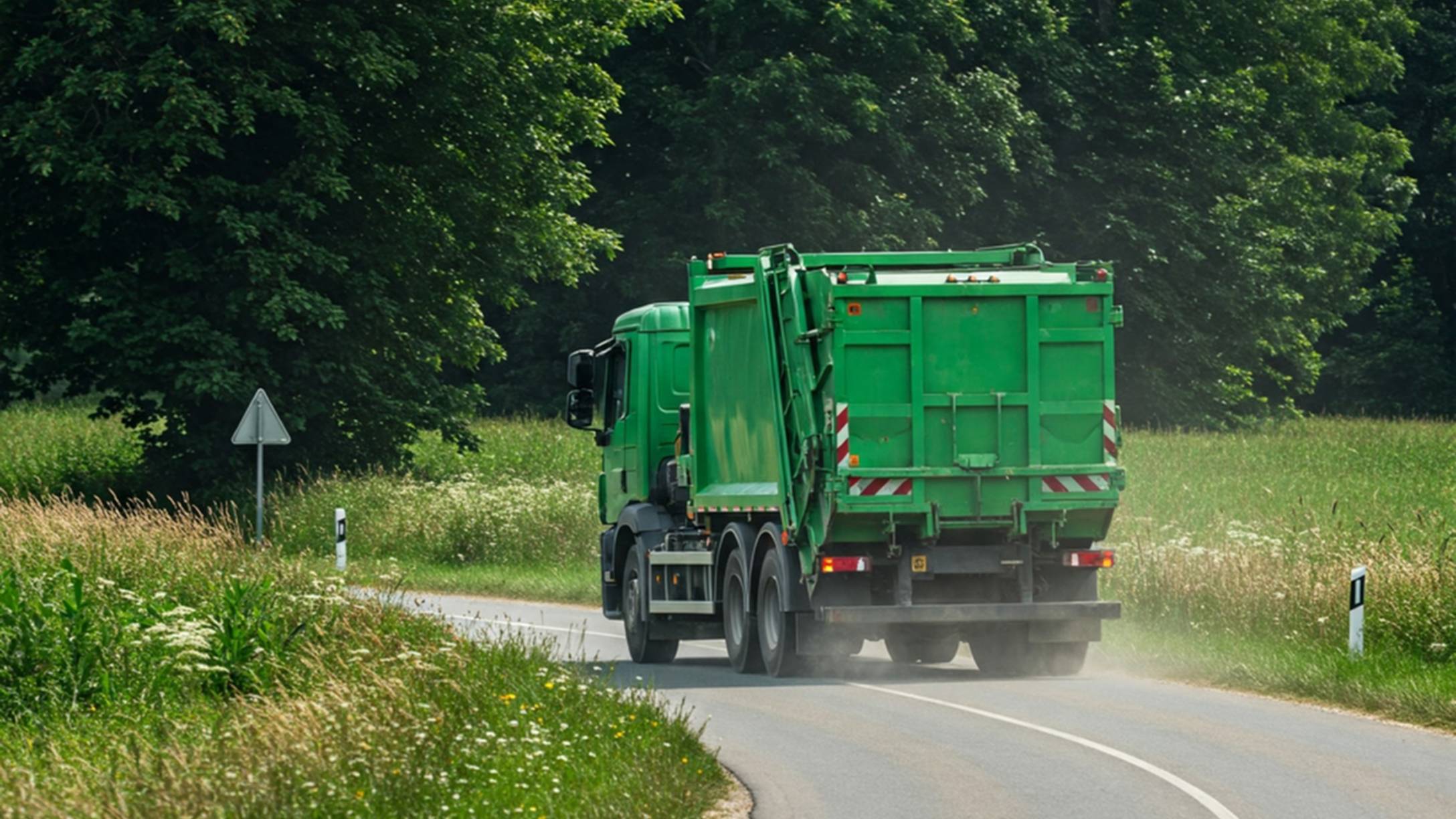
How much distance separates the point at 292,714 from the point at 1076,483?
8022 mm

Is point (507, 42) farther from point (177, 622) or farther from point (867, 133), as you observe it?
point (177, 622)

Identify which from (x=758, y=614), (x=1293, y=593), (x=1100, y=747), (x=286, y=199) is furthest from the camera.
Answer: (x=286, y=199)

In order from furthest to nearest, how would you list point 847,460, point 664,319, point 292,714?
1. point 664,319
2. point 847,460
3. point 292,714

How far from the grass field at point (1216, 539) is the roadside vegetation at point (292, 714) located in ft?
12.1

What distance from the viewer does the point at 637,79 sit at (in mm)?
51188

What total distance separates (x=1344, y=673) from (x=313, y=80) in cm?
2335

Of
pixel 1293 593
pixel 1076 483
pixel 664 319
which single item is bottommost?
pixel 1293 593

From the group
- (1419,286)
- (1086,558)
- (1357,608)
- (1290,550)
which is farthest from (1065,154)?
(1357,608)

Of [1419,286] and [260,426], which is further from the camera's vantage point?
[1419,286]

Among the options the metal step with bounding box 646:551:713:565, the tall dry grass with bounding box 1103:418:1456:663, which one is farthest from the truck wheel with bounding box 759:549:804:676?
the tall dry grass with bounding box 1103:418:1456:663

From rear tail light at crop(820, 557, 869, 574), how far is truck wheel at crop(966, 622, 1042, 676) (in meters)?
1.54

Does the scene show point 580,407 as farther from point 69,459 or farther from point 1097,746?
point 69,459

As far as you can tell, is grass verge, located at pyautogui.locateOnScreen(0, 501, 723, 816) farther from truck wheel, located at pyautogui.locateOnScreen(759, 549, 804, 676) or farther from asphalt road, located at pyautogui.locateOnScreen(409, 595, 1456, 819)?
truck wheel, located at pyautogui.locateOnScreen(759, 549, 804, 676)

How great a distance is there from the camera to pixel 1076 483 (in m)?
16.9
